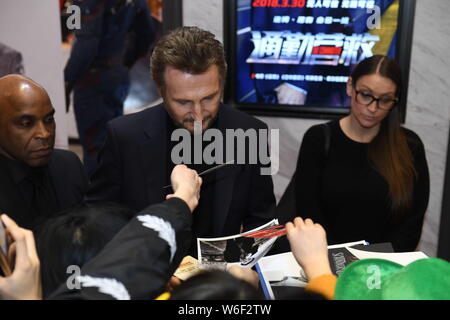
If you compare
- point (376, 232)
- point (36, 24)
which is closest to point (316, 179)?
point (376, 232)

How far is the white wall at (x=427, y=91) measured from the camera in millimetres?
3309

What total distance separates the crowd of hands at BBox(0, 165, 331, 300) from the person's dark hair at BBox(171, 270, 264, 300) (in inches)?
3.4

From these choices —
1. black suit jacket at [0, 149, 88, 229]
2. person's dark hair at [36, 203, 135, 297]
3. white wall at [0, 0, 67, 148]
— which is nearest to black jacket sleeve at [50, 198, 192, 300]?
person's dark hair at [36, 203, 135, 297]

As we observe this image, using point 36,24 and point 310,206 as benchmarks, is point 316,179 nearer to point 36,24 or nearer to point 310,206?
point 310,206

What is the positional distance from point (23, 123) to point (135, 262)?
102 cm

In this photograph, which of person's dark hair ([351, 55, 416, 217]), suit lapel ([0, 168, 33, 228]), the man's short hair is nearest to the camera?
suit lapel ([0, 168, 33, 228])

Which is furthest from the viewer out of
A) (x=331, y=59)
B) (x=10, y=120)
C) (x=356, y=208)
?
(x=331, y=59)

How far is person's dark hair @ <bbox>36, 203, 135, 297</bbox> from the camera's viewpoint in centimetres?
95

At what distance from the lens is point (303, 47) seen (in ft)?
11.7

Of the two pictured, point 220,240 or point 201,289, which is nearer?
point 201,289

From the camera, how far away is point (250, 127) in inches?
83.4

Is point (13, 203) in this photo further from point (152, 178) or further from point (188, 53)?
point (188, 53)

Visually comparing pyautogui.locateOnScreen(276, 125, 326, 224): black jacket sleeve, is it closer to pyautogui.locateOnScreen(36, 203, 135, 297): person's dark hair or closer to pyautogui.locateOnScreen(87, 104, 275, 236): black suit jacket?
pyautogui.locateOnScreen(87, 104, 275, 236): black suit jacket
